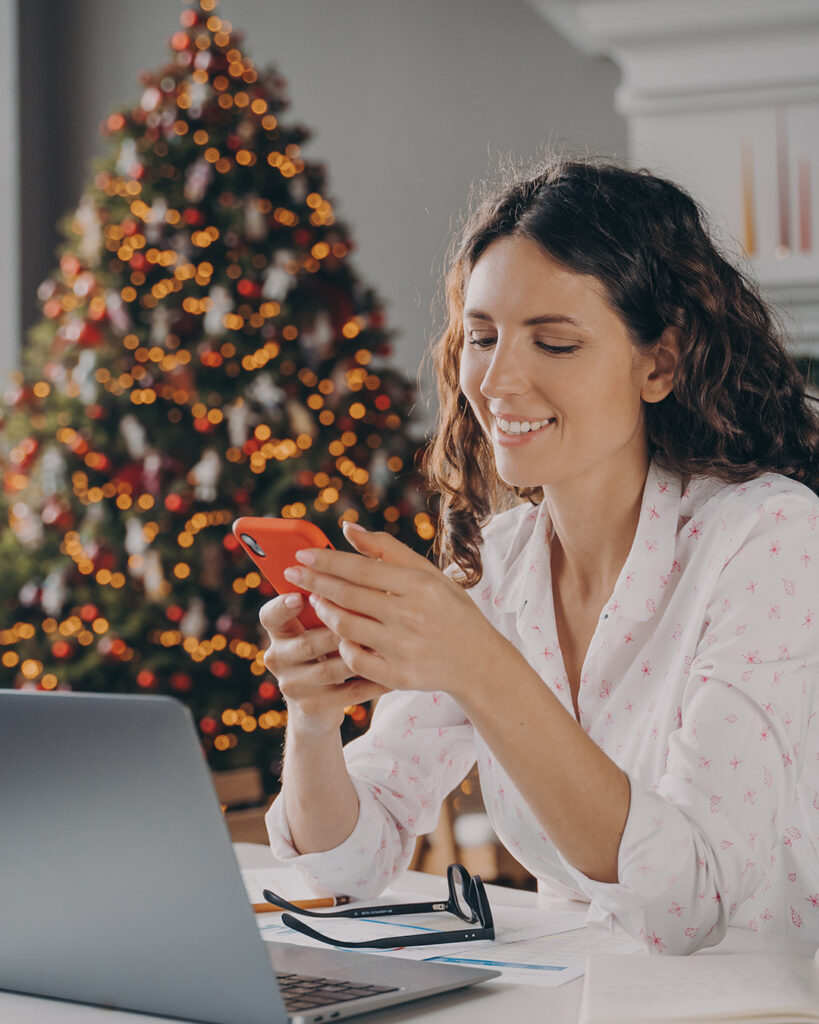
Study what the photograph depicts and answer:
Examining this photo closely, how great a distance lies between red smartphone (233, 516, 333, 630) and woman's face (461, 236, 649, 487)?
1.40 ft

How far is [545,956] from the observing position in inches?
39.0

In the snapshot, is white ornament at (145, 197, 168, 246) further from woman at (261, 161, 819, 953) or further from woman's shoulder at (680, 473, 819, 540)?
woman's shoulder at (680, 473, 819, 540)

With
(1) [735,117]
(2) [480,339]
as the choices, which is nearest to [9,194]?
(1) [735,117]

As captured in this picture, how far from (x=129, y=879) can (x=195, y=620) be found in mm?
2460

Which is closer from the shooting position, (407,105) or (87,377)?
(87,377)

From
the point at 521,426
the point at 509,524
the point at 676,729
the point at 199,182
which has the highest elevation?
the point at 199,182

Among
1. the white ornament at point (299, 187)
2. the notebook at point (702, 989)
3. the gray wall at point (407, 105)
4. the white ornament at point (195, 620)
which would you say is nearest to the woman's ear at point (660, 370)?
the notebook at point (702, 989)

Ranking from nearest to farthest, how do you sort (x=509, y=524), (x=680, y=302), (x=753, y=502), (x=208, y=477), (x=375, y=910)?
(x=375, y=910)
(x=753, y=502)
(x=680, y=302)
(x=509, y=524)
(x=208, y=477)

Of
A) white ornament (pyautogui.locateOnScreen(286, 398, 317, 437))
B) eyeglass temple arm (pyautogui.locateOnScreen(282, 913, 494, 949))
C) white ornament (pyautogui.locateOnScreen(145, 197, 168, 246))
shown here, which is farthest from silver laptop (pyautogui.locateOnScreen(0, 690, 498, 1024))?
white ornament (pyautogui.locateOnScreen(145, 197, 168, 246))

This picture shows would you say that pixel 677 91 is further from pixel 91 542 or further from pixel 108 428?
pixel 91 542

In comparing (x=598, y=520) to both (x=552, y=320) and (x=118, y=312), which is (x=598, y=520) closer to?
(x=552, y=320)

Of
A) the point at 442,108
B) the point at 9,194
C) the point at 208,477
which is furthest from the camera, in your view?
the point at 9,194

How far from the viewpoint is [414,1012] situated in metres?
0.83

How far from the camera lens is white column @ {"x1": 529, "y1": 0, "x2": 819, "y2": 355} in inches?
124
